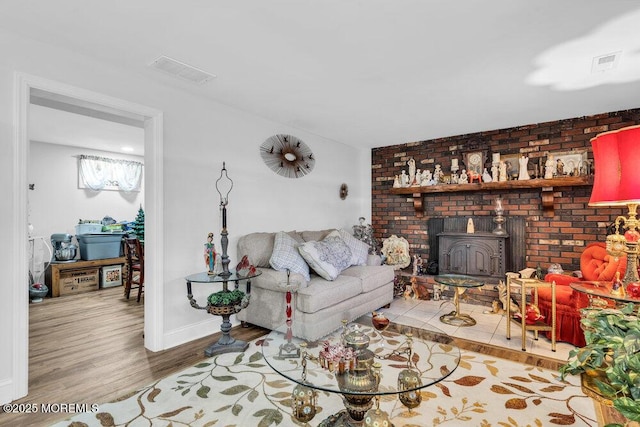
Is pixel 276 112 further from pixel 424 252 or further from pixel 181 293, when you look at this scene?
pixel 424 252

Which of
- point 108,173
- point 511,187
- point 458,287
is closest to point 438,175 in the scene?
point 511,187

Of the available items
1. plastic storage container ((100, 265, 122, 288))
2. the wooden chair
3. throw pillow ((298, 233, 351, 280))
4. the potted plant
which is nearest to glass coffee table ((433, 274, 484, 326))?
throw pillow ((298, 233, 351, 280))

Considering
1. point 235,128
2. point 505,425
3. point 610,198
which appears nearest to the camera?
point 610,198

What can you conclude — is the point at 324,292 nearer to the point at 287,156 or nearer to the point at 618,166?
the point at 287,156

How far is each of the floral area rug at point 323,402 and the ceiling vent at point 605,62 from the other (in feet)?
7.54

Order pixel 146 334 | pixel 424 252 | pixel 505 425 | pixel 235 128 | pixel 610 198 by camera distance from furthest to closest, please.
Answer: pixel 424 252 < pixel 235 128 < pixel 146 334 < pixel 505 425 < pixel 610 198

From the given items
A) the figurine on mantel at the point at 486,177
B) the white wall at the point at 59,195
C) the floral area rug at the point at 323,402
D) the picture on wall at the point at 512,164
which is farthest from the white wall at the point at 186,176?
the white wall at the point at 59,195

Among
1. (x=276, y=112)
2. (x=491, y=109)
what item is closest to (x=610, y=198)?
(x=491, y=109)

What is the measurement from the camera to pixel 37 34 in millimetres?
2145

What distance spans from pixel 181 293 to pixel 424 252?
3551 mm

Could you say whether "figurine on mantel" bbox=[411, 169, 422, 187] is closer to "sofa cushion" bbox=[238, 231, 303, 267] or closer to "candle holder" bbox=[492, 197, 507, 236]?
"candle holder" bbox=[492, 197, 507, 236]

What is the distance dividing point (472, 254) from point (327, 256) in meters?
2.26

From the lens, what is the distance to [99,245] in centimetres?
530

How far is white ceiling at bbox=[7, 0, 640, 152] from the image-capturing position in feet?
6.18
